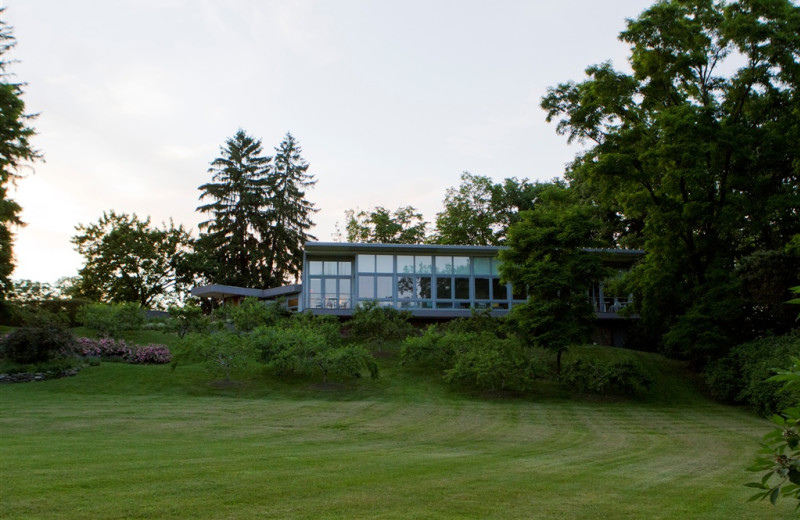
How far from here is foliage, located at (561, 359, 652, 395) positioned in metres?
20.9

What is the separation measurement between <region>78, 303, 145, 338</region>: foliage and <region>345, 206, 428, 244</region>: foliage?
25386 millimetres

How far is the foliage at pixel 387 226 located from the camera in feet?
166

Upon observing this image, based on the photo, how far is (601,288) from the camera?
32.4 meters

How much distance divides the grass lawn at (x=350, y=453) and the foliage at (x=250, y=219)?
2984 centimetres

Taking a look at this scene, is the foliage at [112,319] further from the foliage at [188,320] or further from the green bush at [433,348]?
the green bush at [433,348]

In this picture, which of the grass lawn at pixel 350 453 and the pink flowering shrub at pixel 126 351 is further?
the pink flowering shrub at pixel 126 351

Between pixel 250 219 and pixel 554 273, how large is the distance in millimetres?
33463

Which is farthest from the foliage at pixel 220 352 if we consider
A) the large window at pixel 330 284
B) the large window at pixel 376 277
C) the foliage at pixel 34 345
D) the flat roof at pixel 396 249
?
the large window at pixel 376 277

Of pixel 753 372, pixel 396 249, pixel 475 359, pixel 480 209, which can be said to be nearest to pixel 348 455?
pixel 475 359

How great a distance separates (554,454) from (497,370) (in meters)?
9.46

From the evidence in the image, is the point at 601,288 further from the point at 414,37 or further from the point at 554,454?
the point at 554,454

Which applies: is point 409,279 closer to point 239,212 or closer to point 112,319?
point 112,319

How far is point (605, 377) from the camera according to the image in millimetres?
20859

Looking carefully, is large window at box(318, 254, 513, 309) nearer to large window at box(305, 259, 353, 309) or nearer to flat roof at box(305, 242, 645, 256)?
large window at box(305, 259, 353, 309)
